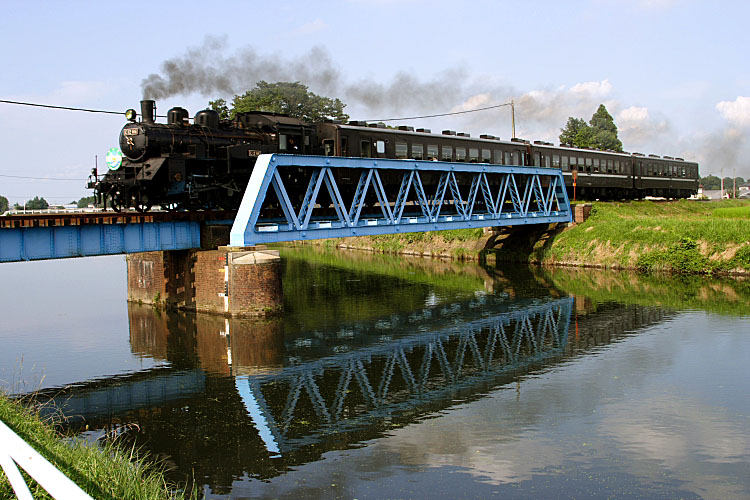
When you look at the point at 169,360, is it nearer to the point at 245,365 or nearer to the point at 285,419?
the point at 245,365

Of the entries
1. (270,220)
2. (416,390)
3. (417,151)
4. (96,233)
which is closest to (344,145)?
(270,220)

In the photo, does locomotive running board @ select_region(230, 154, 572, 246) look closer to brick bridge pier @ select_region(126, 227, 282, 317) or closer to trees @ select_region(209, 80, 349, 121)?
brick bridge pier @ select_region(126, 227, 282, 317)

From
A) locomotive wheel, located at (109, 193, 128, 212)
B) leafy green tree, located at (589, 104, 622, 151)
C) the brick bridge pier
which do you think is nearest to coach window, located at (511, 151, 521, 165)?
the brick bridge pier

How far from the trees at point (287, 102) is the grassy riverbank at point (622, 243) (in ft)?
93.5

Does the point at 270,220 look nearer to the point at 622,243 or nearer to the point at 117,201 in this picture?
the point at 117,201

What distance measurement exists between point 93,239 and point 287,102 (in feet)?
210

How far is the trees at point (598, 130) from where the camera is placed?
11875cm

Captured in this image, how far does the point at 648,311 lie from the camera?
88.5 ft

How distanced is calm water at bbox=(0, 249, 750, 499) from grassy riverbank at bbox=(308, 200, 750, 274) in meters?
6.61

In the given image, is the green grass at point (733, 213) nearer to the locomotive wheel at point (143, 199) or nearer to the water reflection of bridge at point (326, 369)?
the water reflection of bridge at point (326, 369)

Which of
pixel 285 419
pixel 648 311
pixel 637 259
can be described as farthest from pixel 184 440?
pixel 637 259

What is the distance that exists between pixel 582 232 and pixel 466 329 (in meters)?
23.4

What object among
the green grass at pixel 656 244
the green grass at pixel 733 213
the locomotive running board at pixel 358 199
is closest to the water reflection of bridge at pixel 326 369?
the locomotive running board at pixel 358 199

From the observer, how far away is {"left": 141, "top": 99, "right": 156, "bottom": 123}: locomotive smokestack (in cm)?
2508
